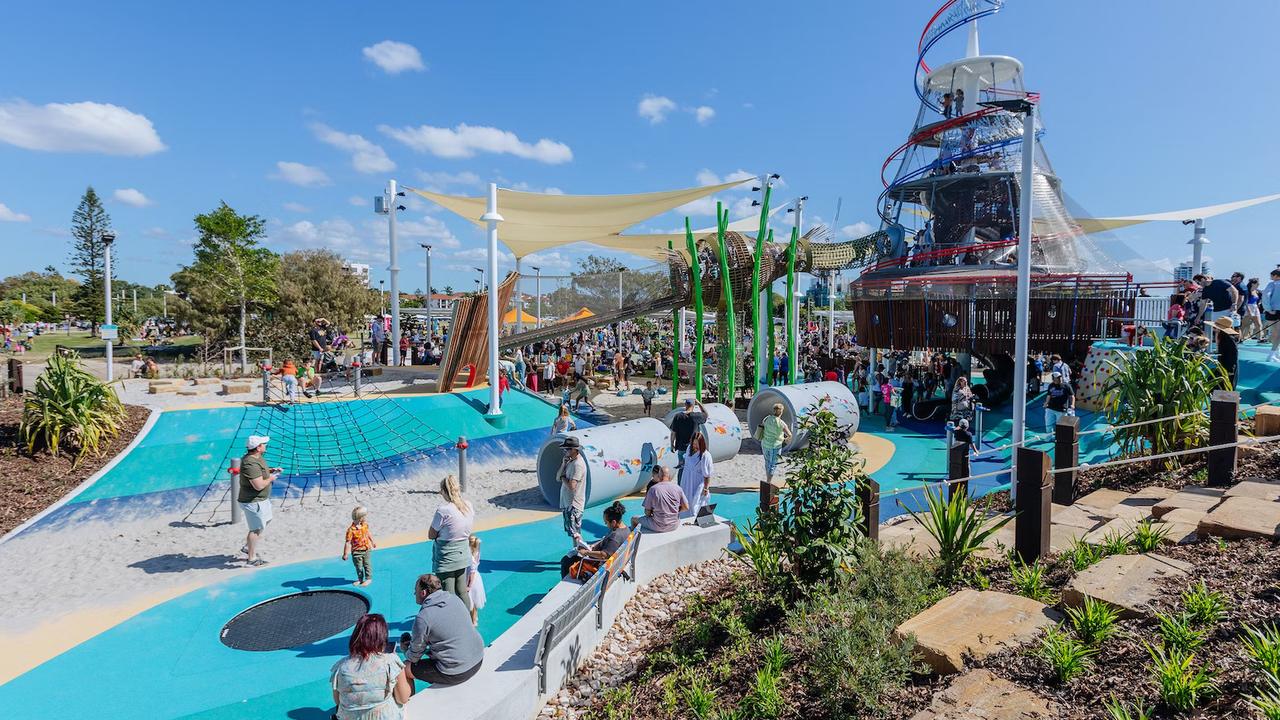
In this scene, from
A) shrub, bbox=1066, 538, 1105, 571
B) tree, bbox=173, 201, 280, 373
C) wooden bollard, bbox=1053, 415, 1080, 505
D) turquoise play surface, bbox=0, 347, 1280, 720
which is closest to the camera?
shrub, bbox=1066, 538, 1105, 571

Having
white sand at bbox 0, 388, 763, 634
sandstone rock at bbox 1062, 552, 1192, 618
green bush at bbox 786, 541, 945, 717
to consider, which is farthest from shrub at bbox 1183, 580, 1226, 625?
white sand at bbox 0, 388, 763, 634

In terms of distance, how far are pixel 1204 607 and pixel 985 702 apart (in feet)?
A: 4.52

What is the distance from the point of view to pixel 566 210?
2044 centimetres

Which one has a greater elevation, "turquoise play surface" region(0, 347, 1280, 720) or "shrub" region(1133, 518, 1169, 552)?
"shrub" region(1133, 518, 1169, 552)

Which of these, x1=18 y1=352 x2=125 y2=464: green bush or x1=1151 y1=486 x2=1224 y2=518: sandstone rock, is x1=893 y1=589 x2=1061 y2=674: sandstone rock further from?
x1=18 y1=352 x2=125 y2=464: green bush

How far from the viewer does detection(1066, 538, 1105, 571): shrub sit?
4609 millimetres

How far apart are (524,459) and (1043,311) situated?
12427 millimetres

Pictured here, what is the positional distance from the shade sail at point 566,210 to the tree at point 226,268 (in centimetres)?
905

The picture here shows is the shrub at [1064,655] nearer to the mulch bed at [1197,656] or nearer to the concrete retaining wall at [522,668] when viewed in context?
the mulch bed at [1197,656]

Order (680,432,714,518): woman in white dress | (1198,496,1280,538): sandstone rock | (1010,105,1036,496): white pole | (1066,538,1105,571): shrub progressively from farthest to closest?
(680,432,714,518): woman in white dress < (1010,105,1036,496): white pole < (1066,538,1105,571): shrub < (1198,496,1280,538): sandstone rock

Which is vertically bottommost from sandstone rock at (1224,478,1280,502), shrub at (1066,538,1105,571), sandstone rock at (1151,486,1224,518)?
shrub at (1066,538,1105,571)

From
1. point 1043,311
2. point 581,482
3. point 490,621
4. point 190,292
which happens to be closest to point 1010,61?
point 1043,311

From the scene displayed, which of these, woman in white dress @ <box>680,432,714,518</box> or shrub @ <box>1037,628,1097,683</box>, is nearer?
shrub @ <box>1037,628,1097,683</box>

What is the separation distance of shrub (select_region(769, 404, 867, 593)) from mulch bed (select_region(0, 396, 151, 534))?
31.6 ft
